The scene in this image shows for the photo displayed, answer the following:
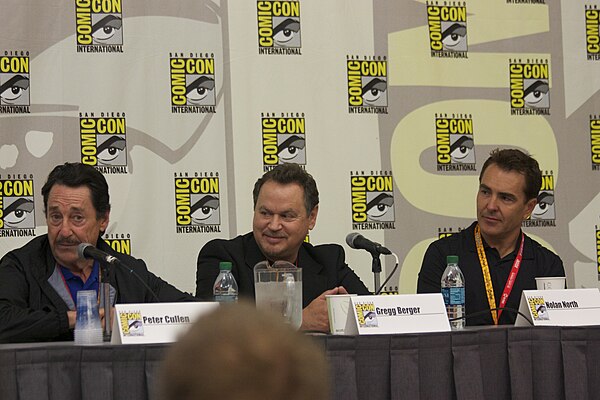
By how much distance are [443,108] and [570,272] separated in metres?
1.10

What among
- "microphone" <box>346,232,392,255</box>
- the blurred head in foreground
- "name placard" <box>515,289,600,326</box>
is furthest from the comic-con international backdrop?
the blurred head in foreground

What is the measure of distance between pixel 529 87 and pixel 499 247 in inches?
56.7

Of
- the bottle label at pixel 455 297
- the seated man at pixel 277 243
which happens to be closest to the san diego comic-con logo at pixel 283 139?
the seated man at pixel 277 243

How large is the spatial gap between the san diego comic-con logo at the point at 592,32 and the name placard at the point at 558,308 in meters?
2.45

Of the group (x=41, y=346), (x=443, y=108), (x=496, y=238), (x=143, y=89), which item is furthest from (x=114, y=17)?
(x=41, y=346)

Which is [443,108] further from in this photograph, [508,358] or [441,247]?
[508,358]

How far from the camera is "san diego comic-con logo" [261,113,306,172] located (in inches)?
179

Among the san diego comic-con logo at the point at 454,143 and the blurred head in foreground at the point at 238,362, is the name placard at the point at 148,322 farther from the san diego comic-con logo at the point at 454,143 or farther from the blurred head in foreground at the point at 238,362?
the san diego comic-con logo at the point at 454,143

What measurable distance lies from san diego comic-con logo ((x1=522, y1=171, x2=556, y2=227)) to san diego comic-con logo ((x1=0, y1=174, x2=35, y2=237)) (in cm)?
→ 249

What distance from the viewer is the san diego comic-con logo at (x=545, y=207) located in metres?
4.91

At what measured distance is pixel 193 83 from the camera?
4.48 metres

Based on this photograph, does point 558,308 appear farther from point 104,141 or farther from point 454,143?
point 104,141

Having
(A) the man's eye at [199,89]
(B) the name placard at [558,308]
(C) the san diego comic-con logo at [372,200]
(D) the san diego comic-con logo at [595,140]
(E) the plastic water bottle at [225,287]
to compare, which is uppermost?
(A) the man's eye at [199,89]

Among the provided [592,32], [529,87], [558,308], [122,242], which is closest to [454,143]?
[529,87]
